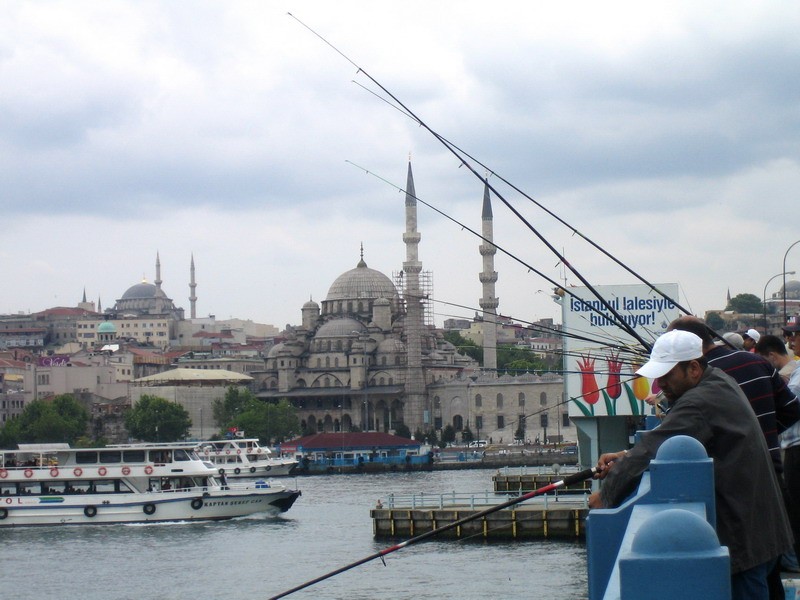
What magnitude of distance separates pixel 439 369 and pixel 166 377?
18.3m

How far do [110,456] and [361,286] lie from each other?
65.7 metres

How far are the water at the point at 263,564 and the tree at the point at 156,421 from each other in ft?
155

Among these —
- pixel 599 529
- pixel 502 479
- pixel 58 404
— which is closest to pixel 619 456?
pixel 599 529

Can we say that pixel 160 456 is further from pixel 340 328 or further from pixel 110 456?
pixel 340 328

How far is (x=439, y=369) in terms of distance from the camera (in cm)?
9250

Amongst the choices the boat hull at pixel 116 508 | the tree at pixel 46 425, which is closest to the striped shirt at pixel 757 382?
the boat hull at pixel 116 508

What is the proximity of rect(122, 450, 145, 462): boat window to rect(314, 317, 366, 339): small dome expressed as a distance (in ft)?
196

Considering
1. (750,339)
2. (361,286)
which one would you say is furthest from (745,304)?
(750,339)

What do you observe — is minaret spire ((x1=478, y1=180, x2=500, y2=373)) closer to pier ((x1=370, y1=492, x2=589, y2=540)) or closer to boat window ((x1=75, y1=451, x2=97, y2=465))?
boat window ((x1=75, y1=451, x2=97, y2=465))

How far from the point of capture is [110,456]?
3506cm

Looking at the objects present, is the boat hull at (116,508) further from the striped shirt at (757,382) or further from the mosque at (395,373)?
the mosque at (395,373)

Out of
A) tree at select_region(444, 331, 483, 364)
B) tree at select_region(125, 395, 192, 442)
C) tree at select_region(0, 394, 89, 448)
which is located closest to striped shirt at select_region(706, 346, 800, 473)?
tree at select_region(0, 394, 89, 448)

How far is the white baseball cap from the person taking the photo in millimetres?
3736

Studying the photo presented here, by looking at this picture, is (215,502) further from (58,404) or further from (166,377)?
(166,377)
